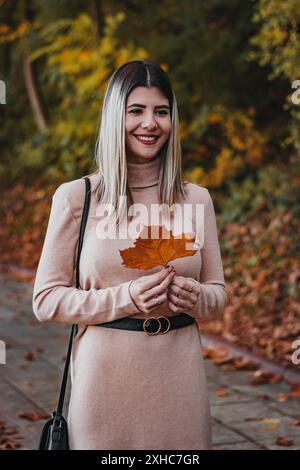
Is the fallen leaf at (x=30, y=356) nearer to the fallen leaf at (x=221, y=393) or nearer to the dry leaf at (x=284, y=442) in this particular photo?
the fallen leaf at (x=221, y=393)

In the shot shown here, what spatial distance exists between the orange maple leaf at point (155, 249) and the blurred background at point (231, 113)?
225 inches

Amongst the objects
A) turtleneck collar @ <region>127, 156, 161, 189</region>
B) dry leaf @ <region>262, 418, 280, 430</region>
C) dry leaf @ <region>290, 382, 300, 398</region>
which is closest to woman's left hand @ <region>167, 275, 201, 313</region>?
turtleneck collar @ <region>127, 156, 161, 189</region>

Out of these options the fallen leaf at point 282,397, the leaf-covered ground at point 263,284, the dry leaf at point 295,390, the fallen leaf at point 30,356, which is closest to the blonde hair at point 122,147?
the fallen leaf at point 282,397

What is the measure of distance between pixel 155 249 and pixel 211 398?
14.0 feet

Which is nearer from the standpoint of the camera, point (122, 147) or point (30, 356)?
point (122, 147)

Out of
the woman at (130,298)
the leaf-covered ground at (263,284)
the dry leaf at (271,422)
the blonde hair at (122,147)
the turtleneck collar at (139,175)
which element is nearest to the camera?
the woman at (130,298)

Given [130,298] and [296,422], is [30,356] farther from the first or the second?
[130,298]

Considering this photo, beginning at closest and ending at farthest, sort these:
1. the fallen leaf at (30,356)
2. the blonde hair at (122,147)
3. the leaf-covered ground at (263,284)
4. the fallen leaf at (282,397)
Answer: the blonde hair at (122,147), the fallen leaf at (282,397), the fallen leaf at (30,356), the leaf-covered ground at (263,284)

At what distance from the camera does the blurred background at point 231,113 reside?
31.2 ft

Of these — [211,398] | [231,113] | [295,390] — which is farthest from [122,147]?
[231,113]

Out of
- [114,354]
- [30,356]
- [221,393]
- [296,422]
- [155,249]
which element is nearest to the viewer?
[155,249]

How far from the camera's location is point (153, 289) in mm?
2684

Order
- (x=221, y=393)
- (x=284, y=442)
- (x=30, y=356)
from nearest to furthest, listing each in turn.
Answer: (x=284, y=442), (x=221, y=393), (x=30, y=356)

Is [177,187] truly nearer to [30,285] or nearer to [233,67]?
[233,67]
